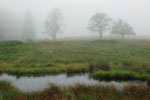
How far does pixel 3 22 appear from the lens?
72062 millimetres

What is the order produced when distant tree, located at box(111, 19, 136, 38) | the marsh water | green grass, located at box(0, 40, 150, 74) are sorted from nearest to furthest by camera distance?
1. the marsh water
2. green grass, located at box(0, 40, 150, 74)
3. distant tree, located at box(111, 19, 136, 38)

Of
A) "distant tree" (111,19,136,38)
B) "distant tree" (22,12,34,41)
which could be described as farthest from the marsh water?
"distant tree" (22,12,34,41)

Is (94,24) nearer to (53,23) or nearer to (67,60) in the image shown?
(53,23)

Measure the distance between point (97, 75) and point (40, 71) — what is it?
509cm

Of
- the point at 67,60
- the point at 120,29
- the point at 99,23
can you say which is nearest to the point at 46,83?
the point at 67,60

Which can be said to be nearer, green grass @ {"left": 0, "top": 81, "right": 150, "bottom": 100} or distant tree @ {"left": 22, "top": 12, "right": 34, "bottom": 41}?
green grass @ {"left": 0, "top": 81, "right": 150, "bottom": 100}

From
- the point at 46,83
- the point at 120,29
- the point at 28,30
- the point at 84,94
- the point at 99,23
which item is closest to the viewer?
the point at 84,94

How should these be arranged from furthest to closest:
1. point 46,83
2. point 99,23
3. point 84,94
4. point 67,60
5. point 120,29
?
point 120,29, point 99,23, point 67,60, point 46,83, point 84,94

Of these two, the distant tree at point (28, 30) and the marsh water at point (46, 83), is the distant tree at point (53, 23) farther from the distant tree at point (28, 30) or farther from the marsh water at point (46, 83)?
the marsh water at point (46, 83)

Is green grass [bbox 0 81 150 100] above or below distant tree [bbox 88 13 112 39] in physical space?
below

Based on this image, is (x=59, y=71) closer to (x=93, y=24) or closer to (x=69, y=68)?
(x=69, y=68)

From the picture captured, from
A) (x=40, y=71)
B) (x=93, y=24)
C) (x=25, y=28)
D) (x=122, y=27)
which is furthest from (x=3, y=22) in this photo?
(x=40, y=71)

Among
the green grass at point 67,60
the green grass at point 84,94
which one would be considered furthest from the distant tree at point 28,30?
the green grass at point 84,94

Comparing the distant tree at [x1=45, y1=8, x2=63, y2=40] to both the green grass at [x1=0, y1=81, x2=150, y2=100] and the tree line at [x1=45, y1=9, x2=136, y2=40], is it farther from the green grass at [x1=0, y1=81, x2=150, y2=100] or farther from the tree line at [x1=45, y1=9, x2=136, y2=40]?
the green grass at [x1=0, y1=81, x2=150, y2=100]
